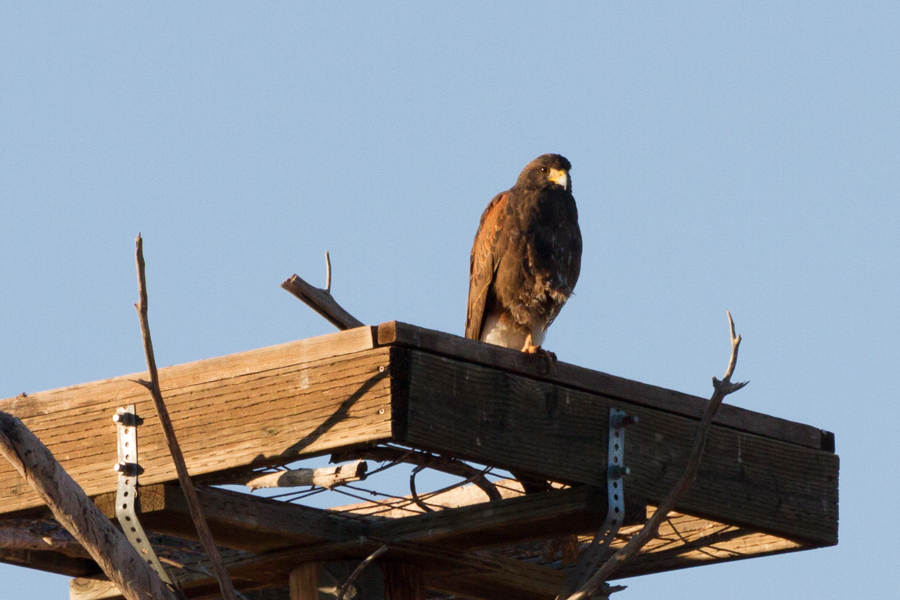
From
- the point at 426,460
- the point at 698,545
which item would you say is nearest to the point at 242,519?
the point at 426,460

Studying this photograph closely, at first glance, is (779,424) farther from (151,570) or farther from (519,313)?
(519,313)

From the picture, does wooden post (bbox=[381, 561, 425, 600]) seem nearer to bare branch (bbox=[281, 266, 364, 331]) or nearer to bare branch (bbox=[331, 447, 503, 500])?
bare branch (bbox=[331, 447, 503, 500])

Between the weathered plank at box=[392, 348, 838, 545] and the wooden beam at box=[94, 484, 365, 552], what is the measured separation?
1.67 feet

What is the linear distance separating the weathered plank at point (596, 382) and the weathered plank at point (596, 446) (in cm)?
2

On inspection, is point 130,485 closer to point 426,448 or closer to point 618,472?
point 426,448

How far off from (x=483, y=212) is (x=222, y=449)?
3747 mm

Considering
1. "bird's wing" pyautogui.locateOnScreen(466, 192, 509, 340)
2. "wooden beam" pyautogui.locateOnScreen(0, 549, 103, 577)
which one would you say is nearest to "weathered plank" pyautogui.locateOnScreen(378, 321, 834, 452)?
"wooden beam" pyautogui.locateOnScreen(0, 549, 103, 577)

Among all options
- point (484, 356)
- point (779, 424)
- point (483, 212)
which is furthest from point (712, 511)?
point (483, 212)

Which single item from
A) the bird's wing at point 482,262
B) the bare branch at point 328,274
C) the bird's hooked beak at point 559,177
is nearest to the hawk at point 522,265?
the bird's wing at point 482,262

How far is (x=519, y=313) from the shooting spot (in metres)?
5.94

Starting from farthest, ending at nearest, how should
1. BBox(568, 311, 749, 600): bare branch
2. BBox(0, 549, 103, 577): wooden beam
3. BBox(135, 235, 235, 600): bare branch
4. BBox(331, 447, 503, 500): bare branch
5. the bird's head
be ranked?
the bird's head, BBox(0, 549, 103, 577): wooden beam, BBox(331, 447, 503, 500): bare branch, BBox(568, 311, 749, 600): bare branch, BBox(135, 235, 235, 600): bare branch

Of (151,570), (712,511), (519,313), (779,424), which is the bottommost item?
(151,570)

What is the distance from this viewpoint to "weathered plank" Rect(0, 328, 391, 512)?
2785mm

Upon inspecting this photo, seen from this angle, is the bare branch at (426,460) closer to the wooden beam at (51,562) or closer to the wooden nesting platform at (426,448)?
the wooden nesting platform at (426,448)
